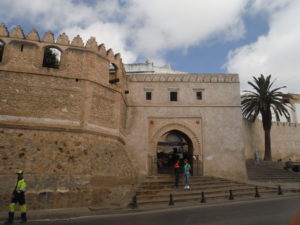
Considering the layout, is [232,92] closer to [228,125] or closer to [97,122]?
[228,125]

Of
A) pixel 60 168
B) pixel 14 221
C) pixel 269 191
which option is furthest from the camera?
pixel 269 191

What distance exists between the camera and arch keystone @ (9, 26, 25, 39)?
11296 millimetres

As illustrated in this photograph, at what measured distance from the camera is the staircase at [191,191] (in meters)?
11.2

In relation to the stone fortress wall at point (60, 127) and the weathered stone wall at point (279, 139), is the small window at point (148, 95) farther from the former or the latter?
the weathered stone wall at point (279, 139)

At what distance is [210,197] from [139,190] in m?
3.42

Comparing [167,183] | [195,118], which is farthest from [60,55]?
[195,118]

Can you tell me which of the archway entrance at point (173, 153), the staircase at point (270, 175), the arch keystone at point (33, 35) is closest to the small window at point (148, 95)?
the archway entrance at point (173, 153)

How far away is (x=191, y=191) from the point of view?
41.1ft

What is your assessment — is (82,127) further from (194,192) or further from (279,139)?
(279,139)

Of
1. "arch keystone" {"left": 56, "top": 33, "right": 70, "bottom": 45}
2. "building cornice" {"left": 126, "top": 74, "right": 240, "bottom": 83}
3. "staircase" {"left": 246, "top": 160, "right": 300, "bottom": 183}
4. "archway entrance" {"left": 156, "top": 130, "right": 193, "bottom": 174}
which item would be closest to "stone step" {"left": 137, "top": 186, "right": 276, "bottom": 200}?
"staircase" {"left": 246, "top": 160, "right": 300, "bottom": 183}

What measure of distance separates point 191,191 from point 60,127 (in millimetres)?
7101

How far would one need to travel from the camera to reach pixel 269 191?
13828 mm

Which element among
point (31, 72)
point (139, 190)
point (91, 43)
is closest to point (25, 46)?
point (31, 72)

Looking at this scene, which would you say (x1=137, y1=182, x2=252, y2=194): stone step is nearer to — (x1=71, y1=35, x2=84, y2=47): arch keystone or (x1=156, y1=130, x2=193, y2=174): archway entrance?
(x1=156, y1=130, x2=193, y2=174): archway entrance
